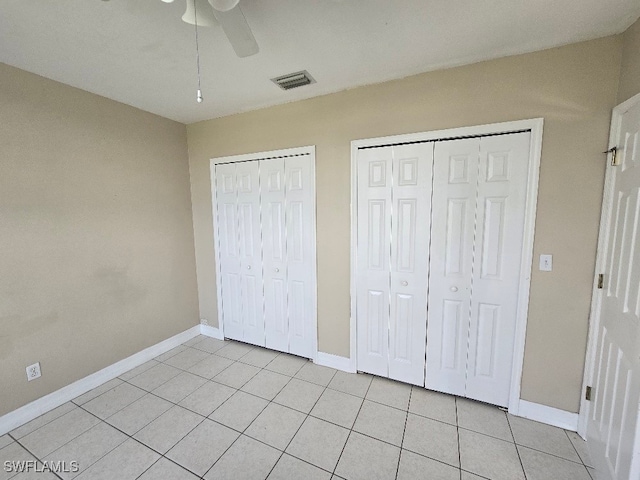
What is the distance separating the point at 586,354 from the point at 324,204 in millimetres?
2141

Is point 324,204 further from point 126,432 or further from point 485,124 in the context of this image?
point 126,432

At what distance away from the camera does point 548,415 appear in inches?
69.9

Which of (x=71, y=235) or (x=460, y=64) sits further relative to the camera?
(x=71, y=235)

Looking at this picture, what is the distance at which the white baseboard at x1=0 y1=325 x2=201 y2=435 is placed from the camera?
1792 mm

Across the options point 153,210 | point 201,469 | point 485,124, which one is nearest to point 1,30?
point 153,210

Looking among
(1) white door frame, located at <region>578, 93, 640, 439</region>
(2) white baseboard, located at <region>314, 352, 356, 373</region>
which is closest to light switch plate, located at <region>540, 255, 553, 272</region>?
(1) white door frame, located at <region>578, 93, 640, 439</region>

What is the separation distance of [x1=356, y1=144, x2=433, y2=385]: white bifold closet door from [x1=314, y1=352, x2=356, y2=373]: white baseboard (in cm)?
17

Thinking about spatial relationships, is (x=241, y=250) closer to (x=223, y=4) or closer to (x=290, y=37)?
(x=290, y=37)

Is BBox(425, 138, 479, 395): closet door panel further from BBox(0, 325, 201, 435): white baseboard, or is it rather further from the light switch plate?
BBox(0, 325, 201, 435): white baseboard

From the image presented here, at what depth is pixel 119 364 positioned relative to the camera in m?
2.39

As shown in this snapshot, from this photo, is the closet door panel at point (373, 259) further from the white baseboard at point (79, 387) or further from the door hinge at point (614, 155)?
the white baseboard at point (79, 387)

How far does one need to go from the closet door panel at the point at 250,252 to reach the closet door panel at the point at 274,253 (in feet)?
0.23

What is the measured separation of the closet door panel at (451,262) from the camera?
1.86m

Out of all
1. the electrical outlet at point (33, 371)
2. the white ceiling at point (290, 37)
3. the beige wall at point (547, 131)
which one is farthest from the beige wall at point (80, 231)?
the beige wall at point (547, 131)
